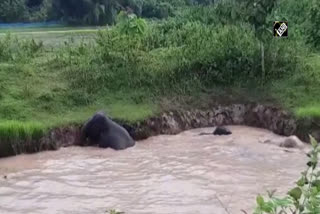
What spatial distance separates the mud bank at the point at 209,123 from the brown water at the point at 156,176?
7.3 inches

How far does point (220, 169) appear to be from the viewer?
6.83 m

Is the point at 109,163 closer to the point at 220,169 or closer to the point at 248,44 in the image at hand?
the point at 220,169

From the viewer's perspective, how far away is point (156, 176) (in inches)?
260

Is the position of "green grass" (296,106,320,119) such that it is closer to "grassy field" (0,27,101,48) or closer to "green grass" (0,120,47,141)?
"green grass" (0,120,47,141)

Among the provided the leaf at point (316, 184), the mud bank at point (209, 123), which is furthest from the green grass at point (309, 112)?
the leaf at point (316, 184)

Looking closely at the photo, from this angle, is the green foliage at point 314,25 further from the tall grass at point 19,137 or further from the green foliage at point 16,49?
the tall grass at point 19,137

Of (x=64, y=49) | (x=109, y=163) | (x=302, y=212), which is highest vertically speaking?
(x=302, y=212)

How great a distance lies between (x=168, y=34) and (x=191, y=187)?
5.87 metres

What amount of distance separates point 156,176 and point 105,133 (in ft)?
5.09

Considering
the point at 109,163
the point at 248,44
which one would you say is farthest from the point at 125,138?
the point at 248,44

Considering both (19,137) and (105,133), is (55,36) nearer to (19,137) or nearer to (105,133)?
(105,133)

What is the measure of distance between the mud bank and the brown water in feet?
0.61

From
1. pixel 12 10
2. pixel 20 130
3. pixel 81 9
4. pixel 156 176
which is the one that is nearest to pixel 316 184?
pixel 156 176

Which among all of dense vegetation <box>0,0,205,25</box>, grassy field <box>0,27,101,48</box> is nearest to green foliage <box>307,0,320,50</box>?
grassy field <box>0,27,101,48</box>
